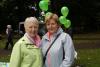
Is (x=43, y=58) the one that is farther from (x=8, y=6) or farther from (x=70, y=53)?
(x=8, y=6)

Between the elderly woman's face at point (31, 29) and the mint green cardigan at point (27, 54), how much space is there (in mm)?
107

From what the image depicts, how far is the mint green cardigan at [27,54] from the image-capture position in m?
5.42

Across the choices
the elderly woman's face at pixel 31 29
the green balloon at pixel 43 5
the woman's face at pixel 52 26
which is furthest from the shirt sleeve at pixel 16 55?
the green balloon at pixel 43 5

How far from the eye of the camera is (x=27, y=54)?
543 cm

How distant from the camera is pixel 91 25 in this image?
5209 centimetres

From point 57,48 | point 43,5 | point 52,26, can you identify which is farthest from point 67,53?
point 43,5

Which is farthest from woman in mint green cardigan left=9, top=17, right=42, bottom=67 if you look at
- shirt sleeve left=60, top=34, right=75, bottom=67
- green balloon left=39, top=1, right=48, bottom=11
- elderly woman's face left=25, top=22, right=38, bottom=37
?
green balloon left=39, top=1, right=48, bottom=11

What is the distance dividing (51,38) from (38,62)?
398mm

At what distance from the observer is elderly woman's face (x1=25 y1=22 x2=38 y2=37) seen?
5379 mm

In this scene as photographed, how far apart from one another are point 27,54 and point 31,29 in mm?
333

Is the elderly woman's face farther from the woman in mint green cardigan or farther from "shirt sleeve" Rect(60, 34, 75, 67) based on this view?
"shirt sleeve" Rect(60, 34, 75, 67)

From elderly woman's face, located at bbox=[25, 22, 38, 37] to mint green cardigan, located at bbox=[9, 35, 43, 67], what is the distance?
0.35 ft

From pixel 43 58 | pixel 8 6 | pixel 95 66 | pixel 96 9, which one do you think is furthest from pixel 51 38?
pixel 96 9

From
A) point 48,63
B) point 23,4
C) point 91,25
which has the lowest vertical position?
point 91,25
